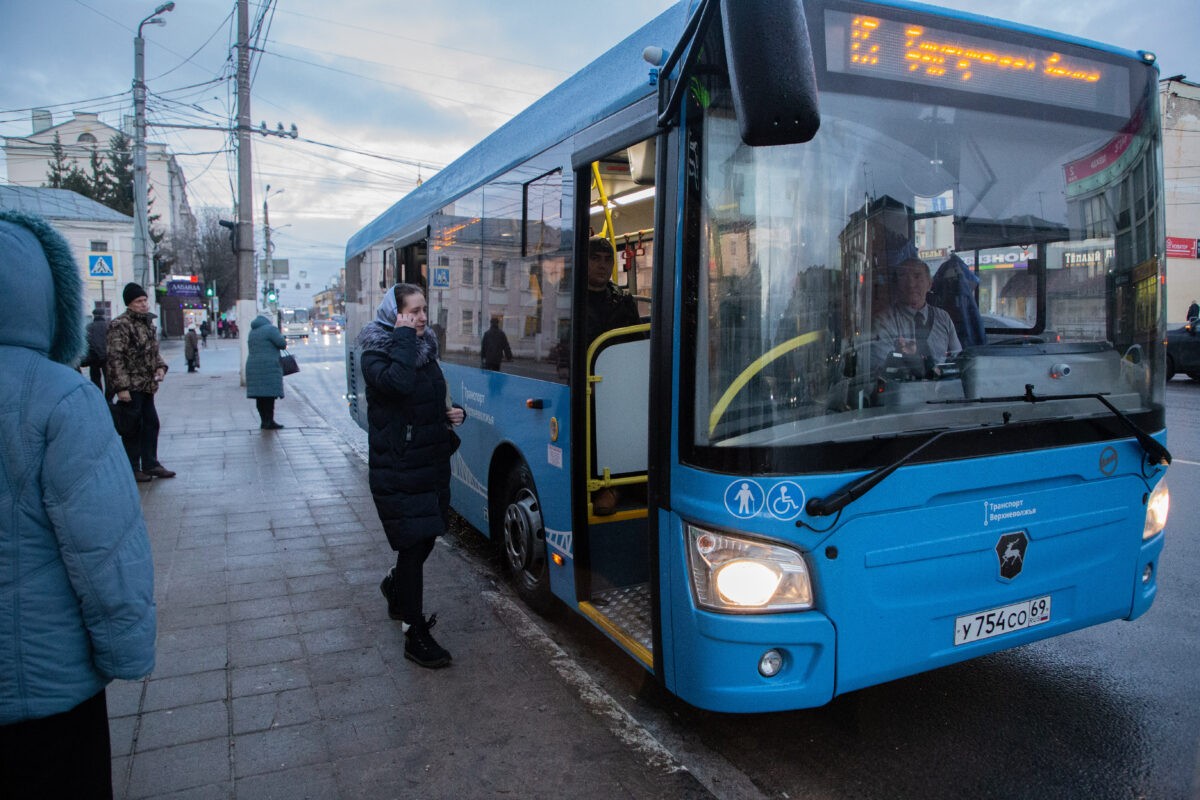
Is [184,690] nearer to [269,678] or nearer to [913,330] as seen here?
[269,678]

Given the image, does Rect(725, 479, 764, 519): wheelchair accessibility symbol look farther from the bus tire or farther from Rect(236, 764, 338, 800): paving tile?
the bus tire

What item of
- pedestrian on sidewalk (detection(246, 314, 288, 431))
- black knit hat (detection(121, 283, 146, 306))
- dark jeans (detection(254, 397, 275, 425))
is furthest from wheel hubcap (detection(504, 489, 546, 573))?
dark jeans (detection(254, 397, 275, 425))

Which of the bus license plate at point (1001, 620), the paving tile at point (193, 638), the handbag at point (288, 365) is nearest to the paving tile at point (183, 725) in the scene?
the paving tile at point (193, 638)

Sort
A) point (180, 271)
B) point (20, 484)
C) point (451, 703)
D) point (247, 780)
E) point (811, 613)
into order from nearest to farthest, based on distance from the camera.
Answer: point (20, 484)
point (811, 613)
point (247, 780)
point (451, 703)
point (180, 271)

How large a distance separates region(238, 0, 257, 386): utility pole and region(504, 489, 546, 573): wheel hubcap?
17396mm

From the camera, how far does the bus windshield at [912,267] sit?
3010 mm

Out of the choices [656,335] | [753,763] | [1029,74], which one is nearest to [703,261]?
[656,335]

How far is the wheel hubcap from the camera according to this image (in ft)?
16.1

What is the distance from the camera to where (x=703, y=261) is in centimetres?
309

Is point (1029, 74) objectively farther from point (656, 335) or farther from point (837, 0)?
point (656, 335)

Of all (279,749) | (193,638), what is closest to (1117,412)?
(279,749)

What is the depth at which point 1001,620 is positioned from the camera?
10.9 feet

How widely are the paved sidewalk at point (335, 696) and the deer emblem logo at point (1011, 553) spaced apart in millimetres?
1456

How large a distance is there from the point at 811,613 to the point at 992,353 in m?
1.27
